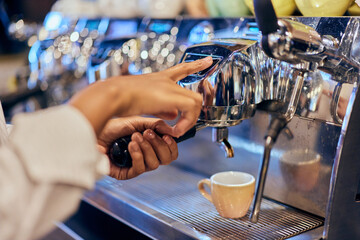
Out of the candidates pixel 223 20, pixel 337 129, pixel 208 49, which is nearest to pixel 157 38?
pixel 223 20

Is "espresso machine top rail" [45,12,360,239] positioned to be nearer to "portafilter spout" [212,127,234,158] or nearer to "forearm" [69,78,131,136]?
"portafilter spout" [212,127,234,158]

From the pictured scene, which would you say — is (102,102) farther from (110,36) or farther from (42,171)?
(110,36)

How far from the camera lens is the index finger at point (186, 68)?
63 cm

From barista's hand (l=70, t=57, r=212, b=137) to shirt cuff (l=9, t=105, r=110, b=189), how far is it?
1.1 inches

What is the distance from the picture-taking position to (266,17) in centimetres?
56

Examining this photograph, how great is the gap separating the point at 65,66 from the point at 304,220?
3.63 ft

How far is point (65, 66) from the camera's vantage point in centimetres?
157

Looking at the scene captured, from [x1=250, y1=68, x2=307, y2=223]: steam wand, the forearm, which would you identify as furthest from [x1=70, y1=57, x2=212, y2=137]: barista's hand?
[x1=250, y1=68, x2=307, y2=223]: steam wand

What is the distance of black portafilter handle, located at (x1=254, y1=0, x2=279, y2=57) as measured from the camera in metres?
0.55

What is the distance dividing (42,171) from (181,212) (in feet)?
1.46

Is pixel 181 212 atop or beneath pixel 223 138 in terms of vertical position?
beneath

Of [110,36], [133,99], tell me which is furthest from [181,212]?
[110,36]

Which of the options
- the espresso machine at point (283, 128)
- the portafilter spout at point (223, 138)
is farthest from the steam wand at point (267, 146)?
the portafilter spout at point (223, 138)

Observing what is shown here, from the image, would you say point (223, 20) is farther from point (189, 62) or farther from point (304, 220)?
point (304, 220)
